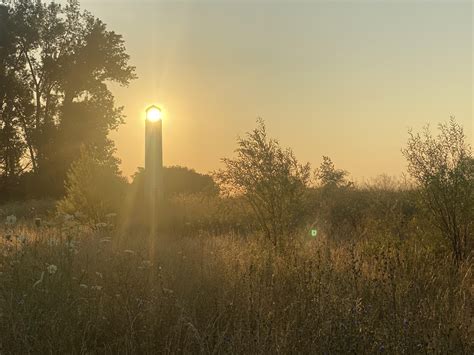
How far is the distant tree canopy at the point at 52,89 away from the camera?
3006 cm

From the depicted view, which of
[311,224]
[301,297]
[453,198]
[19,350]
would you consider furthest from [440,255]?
[19,350]

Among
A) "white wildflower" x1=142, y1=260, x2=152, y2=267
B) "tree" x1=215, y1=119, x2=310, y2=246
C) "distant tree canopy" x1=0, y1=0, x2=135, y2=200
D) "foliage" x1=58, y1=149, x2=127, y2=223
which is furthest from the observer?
"distant tree canopy" x1=0, y1=0, x2=135, y2=200

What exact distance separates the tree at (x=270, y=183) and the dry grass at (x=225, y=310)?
321 centimetres

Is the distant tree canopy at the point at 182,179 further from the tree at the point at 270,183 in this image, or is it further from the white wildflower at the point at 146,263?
the white wildflower at the point at 146,263

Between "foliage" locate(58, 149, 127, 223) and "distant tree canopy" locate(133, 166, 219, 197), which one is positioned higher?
"distant tree canopy" locate(133, 166, 219, 197)

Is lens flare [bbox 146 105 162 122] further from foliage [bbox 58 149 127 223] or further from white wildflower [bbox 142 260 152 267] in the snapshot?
white wildflower [bbox 142 260 152 267]

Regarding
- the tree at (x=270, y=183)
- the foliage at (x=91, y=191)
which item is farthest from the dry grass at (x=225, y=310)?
the foliage at (x=91, y=191)

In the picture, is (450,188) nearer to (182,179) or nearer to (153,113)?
(153,113)

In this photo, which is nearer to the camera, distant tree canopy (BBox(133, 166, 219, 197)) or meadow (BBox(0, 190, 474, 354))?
meadow (BBox(0, 190, 474, 354))

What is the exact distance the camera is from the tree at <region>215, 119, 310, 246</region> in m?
9.67

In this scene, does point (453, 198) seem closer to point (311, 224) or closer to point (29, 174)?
point (311, 224)

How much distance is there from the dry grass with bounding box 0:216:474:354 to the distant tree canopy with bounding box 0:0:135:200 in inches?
990

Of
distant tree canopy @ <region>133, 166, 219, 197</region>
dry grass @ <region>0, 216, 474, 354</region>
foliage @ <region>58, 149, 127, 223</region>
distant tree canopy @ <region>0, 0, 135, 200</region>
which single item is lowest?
dry grass @ <region>0, 216, 474, 354</region>

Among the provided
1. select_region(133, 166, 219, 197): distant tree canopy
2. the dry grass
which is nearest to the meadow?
the dry grass
